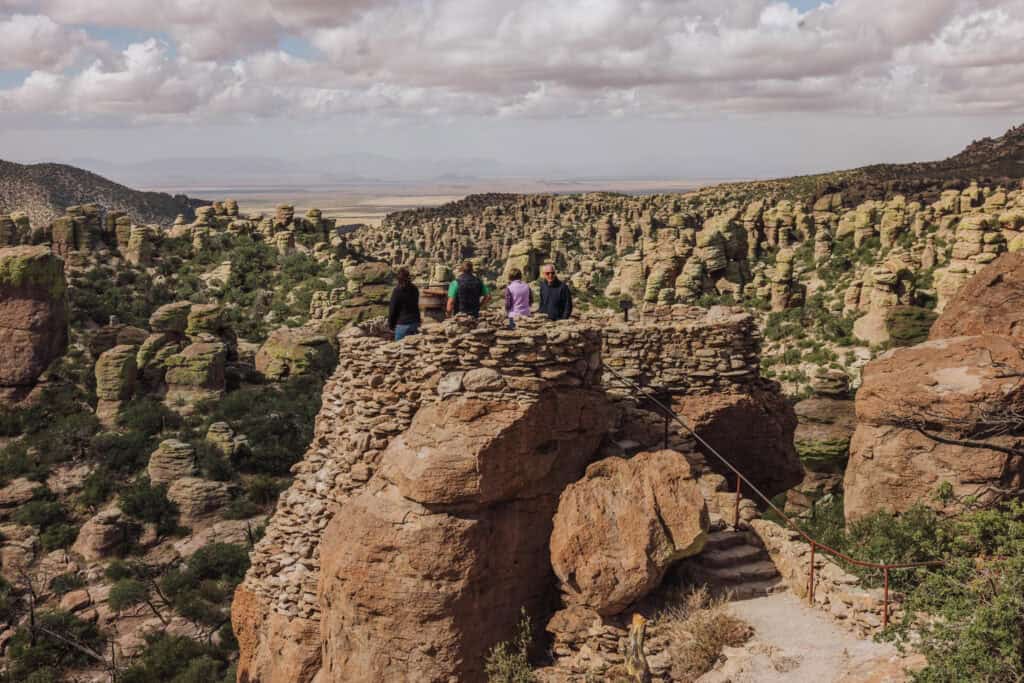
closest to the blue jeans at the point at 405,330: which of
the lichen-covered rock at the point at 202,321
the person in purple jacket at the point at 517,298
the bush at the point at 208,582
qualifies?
the person in purple jacket at the point at 517,298

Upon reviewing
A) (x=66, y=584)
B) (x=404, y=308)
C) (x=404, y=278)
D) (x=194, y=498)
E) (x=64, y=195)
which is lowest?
(x=66, y=584)

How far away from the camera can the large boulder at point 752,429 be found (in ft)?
40.9

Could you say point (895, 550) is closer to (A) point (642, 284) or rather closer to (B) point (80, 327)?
(B) point (80, 327)

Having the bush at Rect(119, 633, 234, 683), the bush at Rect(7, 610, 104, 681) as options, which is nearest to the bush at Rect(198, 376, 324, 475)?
the bush at Rect(119, 633, 234, 683)

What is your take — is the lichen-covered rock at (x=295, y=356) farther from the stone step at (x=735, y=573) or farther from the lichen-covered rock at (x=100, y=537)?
the stone step at (x=735, y=573)

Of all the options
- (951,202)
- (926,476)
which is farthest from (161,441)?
(951,202)

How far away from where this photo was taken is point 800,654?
28.2 feet

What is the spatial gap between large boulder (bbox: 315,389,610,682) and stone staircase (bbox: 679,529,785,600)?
1.96 meters

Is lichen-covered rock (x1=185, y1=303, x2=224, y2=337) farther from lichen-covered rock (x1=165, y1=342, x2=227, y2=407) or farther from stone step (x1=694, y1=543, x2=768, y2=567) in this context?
stone step (x1=694, y1=543, x2=768, y2=567)

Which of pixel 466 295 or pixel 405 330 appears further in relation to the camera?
pixel 405 330

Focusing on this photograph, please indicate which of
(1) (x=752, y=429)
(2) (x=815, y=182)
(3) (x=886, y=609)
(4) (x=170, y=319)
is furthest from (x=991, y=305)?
(2) (x=815, y=182)

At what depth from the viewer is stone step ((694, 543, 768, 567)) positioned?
1040cm

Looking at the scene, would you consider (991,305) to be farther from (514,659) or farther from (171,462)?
(171,462)

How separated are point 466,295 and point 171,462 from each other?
18165 mm
